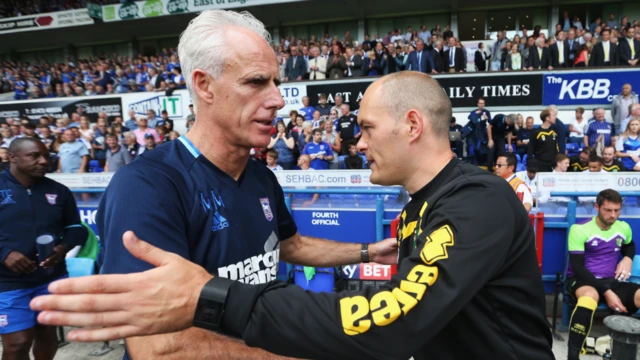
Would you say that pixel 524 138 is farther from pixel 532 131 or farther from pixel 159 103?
pixel 159 103

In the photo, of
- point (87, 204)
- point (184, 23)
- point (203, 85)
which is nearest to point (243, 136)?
point (203, 85)

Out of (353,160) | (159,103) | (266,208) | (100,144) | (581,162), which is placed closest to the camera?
(266,208)

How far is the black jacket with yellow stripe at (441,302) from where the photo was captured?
3.77 ft

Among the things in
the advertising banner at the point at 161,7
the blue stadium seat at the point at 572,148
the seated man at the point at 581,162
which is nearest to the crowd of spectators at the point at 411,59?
the advertising banner at the point at 161,7

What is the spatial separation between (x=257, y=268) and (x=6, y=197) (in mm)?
3048

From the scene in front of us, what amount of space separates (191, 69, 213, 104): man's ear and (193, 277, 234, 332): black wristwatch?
885mm

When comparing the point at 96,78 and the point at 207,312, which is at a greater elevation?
the point at 96,78

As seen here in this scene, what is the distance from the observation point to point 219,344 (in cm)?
131

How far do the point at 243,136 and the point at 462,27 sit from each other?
21.8 meters

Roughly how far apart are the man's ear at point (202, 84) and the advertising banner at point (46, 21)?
24869 mm

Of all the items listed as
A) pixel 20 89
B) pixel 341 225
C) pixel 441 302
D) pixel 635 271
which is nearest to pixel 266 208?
pixel 441 302

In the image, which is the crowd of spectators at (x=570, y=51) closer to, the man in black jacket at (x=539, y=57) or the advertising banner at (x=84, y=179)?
the man in black jacket at (x=539, y=57)

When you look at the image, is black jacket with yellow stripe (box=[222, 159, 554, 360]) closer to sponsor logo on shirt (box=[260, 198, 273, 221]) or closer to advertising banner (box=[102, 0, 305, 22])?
sponsor logo on shirt (box=[260, 198, 273, 221])

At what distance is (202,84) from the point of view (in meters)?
1.73
